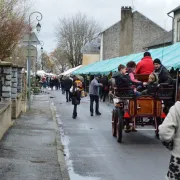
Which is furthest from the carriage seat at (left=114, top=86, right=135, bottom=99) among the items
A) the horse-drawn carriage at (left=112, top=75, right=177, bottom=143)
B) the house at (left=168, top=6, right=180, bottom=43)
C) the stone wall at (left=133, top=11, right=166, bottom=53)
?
the stone wall at (left=133, top=11, right=166, bottom=53)

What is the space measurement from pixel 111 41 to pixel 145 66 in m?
51.0

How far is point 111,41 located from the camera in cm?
6284

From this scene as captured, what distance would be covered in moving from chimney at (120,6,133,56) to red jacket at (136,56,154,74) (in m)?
39.9

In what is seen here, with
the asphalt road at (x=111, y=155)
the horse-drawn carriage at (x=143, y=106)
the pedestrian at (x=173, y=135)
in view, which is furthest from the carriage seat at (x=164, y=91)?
the pedestrian at (x=173, y=135)

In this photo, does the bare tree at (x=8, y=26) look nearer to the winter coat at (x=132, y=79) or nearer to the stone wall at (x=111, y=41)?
the winter coat at (x=132, y=79)

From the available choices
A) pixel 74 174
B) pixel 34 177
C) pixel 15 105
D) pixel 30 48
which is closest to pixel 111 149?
pixel 74 174

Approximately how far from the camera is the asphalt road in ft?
26.1

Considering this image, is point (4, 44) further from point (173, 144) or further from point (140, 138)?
point (173, 144)

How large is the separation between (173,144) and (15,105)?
11.2 metres

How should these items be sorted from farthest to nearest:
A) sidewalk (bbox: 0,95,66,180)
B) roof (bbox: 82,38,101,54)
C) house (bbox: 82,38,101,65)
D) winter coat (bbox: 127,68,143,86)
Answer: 1. roof (bbox: 82,38,101,54)
2. house (bbox: 82,38,101,65)
3. winter coat (bbox: 127,68,143,86)
4. sidewalk (bbox: 0,95,66,180)

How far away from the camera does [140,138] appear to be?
1222cm

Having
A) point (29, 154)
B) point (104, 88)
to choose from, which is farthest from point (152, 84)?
point (104, 88)

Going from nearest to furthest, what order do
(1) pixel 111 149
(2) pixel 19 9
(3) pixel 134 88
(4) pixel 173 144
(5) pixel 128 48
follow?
(4) pixel 173 144
(1) pixel 111 149
(3) pixel 134 88
(2) pixel 19 9
(5) pixel 128 48

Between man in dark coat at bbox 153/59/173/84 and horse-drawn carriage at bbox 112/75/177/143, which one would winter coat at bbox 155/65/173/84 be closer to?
man in dark coat at bbox 153/59/173/84
